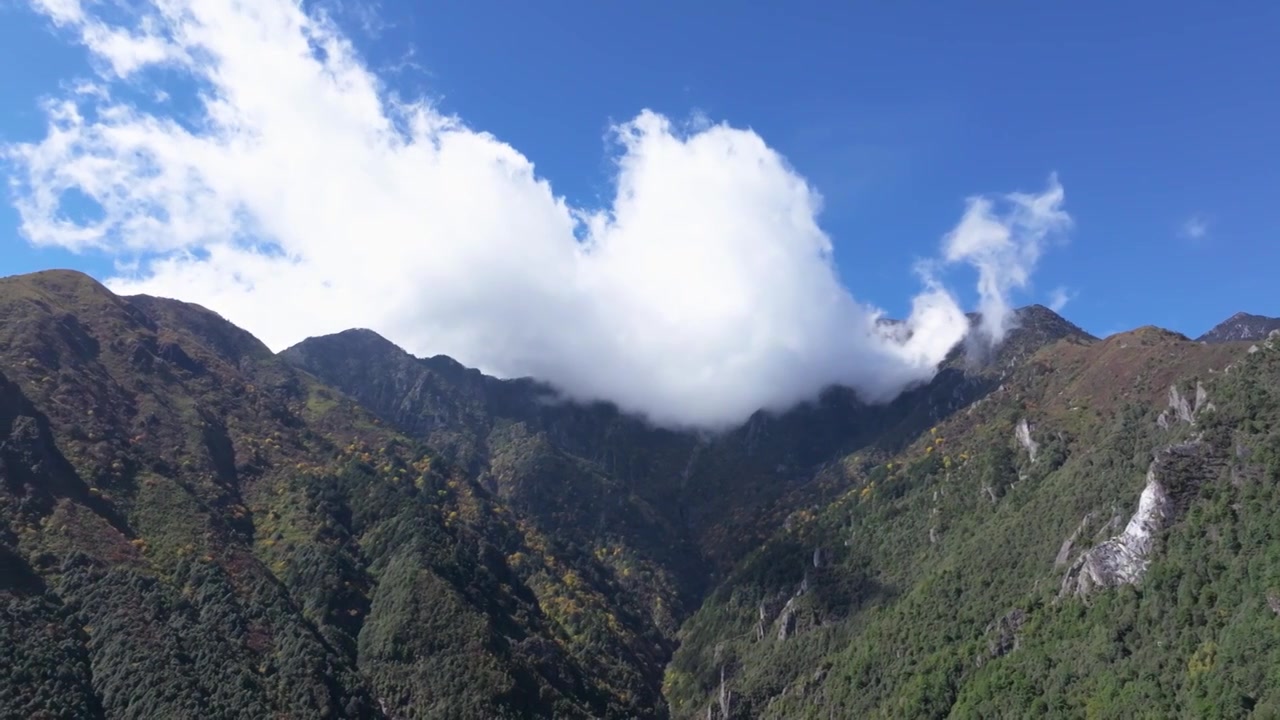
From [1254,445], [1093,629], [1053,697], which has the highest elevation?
[1254,445]

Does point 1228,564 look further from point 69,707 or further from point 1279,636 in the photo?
point 69,707

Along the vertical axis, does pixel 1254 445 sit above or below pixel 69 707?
above

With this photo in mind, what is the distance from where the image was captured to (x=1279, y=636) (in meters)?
145

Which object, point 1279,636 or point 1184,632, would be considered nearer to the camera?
point 1279,636

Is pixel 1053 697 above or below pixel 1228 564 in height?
below

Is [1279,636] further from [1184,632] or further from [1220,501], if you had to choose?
[1220,501]

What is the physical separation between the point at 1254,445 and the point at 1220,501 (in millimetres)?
18732

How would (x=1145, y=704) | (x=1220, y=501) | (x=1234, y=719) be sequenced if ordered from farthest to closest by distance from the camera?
(x=1220, y=501) → (x=1145, y=704) → (x=1234, y=719)

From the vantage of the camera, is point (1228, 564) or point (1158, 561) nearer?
point (1228, 564)

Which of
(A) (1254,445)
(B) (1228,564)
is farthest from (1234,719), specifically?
(A) (1254,445)

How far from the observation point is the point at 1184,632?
561 feet

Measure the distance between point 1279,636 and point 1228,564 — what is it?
31819mm

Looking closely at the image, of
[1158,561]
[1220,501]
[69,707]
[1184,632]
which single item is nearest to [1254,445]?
[1220,501]

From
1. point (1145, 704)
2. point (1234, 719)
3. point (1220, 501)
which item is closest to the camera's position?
point (1234, 719)
